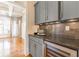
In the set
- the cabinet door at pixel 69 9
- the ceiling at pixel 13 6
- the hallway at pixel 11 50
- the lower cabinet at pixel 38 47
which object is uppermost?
the ceiling at pixel 13 6

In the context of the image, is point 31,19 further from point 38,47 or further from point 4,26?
point 4,26

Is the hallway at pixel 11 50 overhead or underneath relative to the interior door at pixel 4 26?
underneath

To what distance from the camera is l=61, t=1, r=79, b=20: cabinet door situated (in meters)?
2.44

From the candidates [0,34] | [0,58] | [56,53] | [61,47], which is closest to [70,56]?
[61,47]

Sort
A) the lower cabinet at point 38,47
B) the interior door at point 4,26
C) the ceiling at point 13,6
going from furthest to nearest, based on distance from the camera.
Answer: the interior door at point 4,26 < the ceiling at point 13,6 < the lower cabinet at point 38,47

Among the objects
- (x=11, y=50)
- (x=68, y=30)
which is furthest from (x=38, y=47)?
(x=11, y=50)

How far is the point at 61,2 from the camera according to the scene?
3008 millimetres

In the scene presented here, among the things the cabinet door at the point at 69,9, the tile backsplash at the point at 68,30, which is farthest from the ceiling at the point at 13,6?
the cabinet door at the point at 69,9

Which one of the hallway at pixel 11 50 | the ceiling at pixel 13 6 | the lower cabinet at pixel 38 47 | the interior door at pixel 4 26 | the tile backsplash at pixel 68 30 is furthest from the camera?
the interior door at pixel 4 26

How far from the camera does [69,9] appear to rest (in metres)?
2.66

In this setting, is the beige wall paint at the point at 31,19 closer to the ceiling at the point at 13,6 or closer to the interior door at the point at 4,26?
the ceiling at the point at 13,6

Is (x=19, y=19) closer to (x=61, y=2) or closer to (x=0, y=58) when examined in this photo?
(x=0, y=58)

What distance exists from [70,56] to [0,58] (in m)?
3.91

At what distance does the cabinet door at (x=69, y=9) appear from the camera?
2.44 metres
